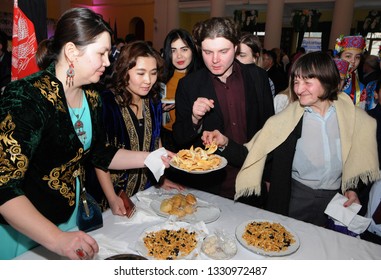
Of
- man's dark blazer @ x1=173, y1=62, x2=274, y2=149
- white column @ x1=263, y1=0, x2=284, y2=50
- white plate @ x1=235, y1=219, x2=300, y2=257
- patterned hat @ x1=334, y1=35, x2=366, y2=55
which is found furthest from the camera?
white column @ x1=263, y1=0, x2=284, y2=50

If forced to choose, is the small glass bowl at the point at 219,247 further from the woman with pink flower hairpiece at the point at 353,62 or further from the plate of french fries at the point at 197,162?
the woman with pink flower hairpiece at the point at 353,62

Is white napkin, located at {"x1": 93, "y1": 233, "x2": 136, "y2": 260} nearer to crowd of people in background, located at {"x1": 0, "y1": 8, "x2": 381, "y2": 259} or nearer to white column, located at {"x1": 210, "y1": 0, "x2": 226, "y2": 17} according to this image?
crowd of people in background, located at {"x1": 0, "y1": 8, "x2": 381, "y2": 259}

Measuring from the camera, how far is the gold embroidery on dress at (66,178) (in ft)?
4.43

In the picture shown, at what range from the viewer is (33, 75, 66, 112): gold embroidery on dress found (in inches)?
48.7

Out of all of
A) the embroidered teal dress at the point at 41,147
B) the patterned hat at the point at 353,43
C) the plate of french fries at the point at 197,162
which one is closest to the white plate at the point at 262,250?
the plate of french fries at the point at 197,162

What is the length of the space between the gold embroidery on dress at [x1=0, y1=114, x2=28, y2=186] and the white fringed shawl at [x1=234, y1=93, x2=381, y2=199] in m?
1.30

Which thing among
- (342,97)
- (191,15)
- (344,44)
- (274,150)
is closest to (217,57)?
(274,150)

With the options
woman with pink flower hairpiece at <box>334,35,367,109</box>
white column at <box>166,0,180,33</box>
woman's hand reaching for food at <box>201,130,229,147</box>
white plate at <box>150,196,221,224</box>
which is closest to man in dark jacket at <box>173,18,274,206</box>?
woman's hand reaching for food at <box>201,130,229,147</box>

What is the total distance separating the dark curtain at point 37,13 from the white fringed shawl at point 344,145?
2.20 metres

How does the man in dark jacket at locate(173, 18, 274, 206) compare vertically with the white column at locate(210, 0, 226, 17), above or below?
below

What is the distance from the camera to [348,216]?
1774mm

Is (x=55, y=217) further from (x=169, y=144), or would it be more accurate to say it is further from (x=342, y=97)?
(x=342, y=97)

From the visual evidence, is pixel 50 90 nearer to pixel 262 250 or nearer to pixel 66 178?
pixel 66 178

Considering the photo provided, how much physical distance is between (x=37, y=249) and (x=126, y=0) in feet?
60.4
